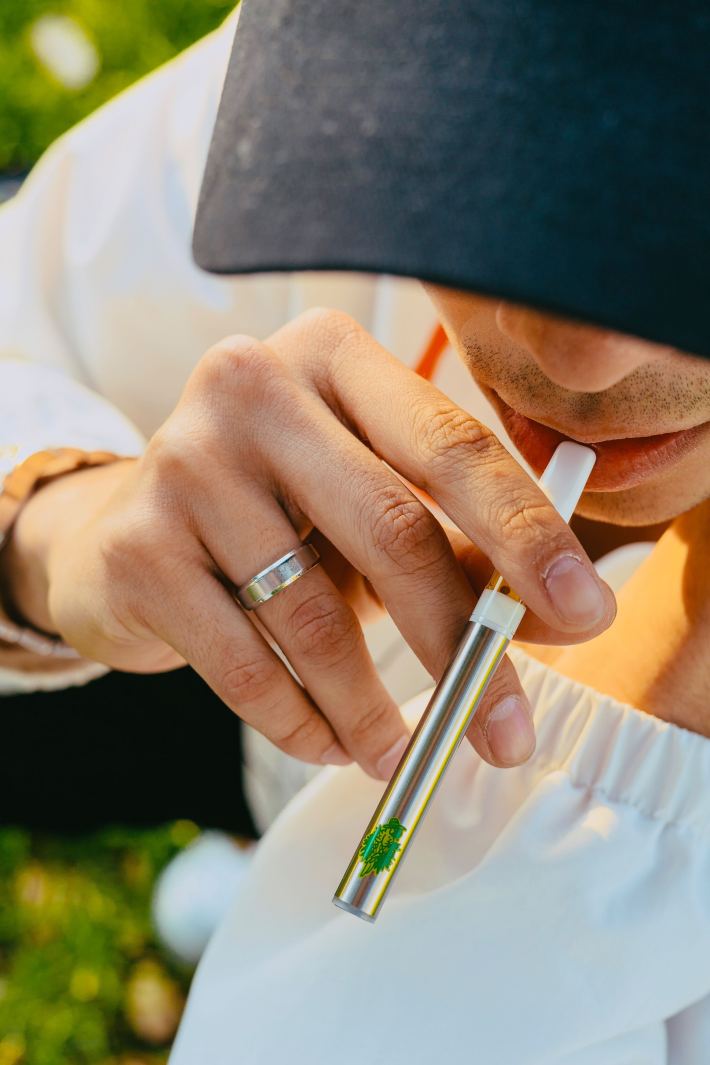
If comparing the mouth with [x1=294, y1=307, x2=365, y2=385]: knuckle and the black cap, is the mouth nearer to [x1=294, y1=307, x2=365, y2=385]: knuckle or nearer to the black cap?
[x1=294, y1=307, x2=365, y2=385]: knuckle

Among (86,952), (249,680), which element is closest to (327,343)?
(249,680)

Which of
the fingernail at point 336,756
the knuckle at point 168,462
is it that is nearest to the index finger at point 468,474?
the knuckle at point 168,462

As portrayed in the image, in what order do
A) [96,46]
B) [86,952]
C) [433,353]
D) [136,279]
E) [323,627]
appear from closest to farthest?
[323,627] → [433,353] → [136,279] → [86,952] → [96,46]

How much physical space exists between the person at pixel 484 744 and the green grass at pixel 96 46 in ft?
4.39

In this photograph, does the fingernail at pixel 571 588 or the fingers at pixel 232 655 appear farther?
the fingers at pixel 232 655

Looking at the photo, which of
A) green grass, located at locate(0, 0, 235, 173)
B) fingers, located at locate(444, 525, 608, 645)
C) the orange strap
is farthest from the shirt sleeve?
green grass, located at locate(0, 0, 235, 173)

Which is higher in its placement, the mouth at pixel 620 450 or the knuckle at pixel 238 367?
the knuckle at pixel 238 367

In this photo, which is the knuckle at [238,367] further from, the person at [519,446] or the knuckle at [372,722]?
the knuckle at [372,722]

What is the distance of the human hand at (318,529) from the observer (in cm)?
60

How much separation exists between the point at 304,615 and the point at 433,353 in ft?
1.52

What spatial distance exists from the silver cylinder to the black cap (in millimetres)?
246

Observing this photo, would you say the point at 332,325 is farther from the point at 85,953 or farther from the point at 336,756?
the point at 85,953

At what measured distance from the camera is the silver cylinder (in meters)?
0.55

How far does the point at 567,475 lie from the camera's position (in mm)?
621
